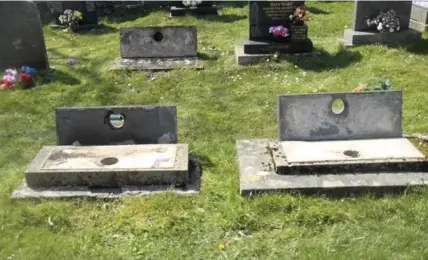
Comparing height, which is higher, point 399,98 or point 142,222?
point 399,98

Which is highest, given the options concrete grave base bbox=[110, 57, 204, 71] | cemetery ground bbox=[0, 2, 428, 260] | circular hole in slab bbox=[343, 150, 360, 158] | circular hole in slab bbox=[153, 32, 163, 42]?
circular hole in slab bbox=[153, 32, 163, 42]

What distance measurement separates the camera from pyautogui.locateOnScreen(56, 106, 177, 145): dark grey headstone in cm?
499

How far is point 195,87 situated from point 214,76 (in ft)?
1.97

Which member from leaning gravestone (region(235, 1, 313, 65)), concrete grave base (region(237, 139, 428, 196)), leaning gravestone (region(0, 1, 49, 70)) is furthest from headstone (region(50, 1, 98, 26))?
concrete grave base (region(237, 139, 428, 196))

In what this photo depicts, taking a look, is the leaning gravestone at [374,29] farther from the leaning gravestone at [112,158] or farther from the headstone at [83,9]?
the headstone at [83,9]

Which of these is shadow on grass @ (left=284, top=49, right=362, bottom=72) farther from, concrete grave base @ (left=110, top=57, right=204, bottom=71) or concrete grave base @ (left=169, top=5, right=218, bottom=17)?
concrete grave base @ (left=169, top=5, right=218, bottom=17)

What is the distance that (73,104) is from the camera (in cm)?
731

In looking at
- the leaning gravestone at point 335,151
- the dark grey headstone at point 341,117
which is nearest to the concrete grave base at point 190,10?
the leaning gravestone at point 335,151

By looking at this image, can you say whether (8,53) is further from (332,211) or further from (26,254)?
(332,211)

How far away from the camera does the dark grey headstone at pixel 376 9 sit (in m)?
9.27

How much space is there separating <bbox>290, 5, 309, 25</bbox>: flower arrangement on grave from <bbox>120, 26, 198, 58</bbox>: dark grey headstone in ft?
5.72

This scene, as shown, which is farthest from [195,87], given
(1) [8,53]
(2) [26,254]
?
(2) [26,254]

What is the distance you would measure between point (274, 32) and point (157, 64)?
6.92 feet

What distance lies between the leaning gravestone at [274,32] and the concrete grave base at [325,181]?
4.62 meters
